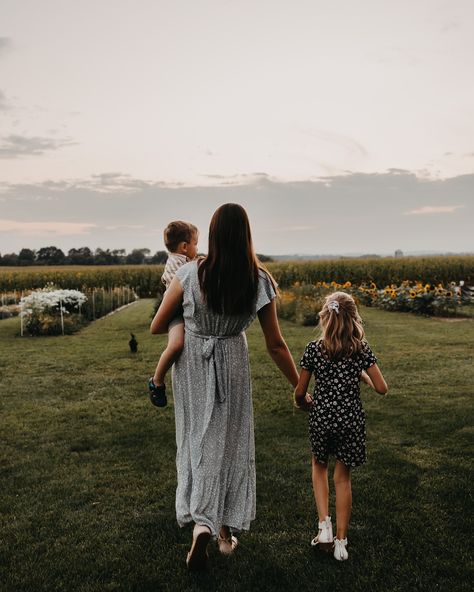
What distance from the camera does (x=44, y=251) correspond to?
44.8 meters

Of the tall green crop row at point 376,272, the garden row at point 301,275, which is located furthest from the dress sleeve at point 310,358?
the tall green crop row at point 376,272

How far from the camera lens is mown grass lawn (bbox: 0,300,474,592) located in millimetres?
3078

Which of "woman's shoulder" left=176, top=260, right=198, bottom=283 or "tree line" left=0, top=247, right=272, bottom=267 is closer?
"woman's shoulder" left=176, top=260, right=198, bottom=283

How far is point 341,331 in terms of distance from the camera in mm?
3092

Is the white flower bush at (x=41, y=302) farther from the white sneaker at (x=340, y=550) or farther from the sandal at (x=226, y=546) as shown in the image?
the white sneaker at (x=340, y=550)

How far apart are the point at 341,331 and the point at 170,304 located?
949mm

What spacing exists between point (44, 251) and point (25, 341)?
1350 inches

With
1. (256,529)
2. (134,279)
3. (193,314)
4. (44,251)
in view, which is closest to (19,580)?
(256,529)

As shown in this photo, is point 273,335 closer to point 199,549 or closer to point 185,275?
point 185,275

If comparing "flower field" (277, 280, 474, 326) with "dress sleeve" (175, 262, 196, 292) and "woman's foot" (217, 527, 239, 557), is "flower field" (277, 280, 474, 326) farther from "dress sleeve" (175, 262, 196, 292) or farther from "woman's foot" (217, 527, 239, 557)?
"dress sleeve" (175, 262, 196, 292)

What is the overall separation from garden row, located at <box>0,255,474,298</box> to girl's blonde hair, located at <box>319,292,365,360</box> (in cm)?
2352

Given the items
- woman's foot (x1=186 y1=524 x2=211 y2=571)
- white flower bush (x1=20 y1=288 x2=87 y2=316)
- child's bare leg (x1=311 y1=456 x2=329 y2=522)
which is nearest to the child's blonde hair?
child's bare leg (x1=311 y1=456 x2=329 y2=522)

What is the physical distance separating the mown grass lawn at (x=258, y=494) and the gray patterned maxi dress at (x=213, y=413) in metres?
0.41

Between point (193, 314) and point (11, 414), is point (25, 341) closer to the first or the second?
point (11, 414)
